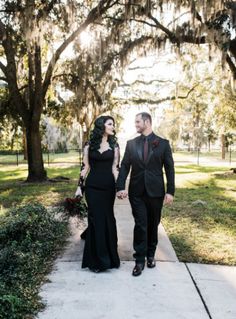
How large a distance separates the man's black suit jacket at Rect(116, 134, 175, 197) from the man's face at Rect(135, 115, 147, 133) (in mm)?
137

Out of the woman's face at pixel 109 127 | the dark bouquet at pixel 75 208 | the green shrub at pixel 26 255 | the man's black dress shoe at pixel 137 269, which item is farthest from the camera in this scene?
the dark bouquet at pixel 75 208

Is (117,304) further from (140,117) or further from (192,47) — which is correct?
(192,47)

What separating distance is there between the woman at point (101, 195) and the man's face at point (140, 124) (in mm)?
422

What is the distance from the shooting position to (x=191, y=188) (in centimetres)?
1435

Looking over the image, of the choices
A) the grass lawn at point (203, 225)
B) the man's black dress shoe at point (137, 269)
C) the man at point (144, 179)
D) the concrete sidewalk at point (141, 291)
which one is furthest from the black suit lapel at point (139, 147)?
the grass lawn at point (203, 225)

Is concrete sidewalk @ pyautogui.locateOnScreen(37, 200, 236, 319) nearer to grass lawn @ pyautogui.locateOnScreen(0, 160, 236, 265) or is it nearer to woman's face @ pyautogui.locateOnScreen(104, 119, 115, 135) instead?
grass lawn @ pyautogui.locateOnScreen(0, 160, 236, 265)

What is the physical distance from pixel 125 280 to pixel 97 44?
449 inches

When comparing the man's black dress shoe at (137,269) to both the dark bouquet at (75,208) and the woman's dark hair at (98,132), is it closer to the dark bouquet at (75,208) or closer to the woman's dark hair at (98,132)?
the woman's dark hair at (98,132)

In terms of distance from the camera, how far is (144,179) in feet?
17.0

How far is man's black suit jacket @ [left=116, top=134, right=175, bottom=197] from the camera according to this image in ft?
17.0

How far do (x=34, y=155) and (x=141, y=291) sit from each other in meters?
12.3

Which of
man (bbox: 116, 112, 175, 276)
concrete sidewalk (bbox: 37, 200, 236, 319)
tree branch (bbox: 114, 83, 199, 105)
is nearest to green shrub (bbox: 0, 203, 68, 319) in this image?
concrete sidewalk (bbox: 37, 200, 236, 319)

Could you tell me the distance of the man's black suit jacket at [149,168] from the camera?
520 cm

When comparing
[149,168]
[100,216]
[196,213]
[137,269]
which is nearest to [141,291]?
[137,269]
